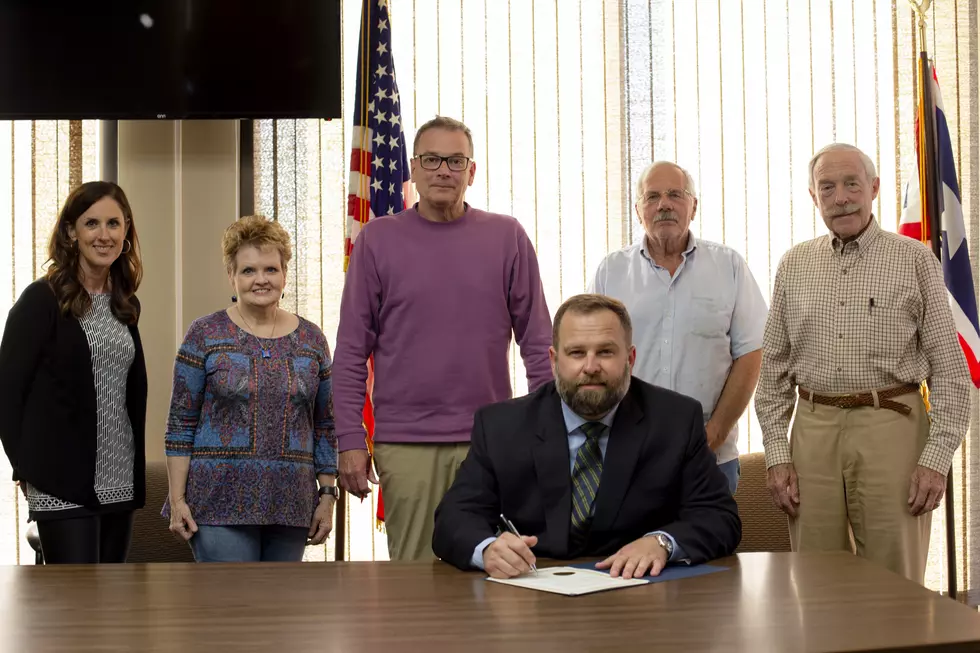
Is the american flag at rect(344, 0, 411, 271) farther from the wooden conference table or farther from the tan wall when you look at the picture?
the wooden conference table

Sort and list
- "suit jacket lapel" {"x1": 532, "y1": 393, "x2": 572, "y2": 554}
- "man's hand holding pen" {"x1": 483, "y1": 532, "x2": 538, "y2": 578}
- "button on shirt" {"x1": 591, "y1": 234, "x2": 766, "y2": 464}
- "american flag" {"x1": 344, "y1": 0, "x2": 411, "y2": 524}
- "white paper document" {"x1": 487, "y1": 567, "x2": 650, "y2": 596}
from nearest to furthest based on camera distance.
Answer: "white paper document" {"x1": 487, "y1": 567, "x2": 650, "y2": 596}, "man's hand holding pen" {"x1": 483, "y1": 532, "x2": 538, "y2": 578}, "suit jacket lapel" {"x1": 532, "y1": 393, "x2": 572, "y2": 554}, "button on shirt" {"x1": 591, "y1": 234, "x2": 766, "y2": 464}, "american flag" {"x1": 344, "y1": 0, "x2": 411, "y2": 524}

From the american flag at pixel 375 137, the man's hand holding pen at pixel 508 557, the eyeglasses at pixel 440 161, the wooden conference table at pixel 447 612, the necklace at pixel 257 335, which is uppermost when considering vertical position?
the american flag at pixel 375 137

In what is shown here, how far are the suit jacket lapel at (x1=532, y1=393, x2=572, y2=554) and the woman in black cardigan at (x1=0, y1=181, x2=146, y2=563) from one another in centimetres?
148

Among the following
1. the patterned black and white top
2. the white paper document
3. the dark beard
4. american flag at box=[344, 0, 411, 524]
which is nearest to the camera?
the white paper document

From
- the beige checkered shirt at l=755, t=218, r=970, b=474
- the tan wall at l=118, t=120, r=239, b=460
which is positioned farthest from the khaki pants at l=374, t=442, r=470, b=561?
the tan wall at l=118, t=120, r=239, b=460

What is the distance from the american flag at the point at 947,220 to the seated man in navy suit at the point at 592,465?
101 inches

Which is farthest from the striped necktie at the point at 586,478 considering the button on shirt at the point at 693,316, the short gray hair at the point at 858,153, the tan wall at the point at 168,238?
the tan wall at the point at 168,238

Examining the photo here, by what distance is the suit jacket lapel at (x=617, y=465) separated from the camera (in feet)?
7.96

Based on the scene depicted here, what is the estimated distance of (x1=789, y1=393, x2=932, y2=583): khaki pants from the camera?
3.13 metres

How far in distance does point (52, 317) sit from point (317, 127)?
6.84 feet

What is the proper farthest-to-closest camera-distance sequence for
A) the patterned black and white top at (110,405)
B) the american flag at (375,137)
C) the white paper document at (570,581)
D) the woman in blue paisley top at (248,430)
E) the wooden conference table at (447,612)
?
1. the american flag at (375,137)
2. the patterned black and white top at (110,405)
3. the woman in blue paisley top at (248,430)
4. the white paper document at (570,581)
5. the wooden conference table at (447,612)

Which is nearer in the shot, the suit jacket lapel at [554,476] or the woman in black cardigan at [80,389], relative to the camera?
the suit jacket lapel at [554,476]

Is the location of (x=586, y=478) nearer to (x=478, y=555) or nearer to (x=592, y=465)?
(x=592, y=465)

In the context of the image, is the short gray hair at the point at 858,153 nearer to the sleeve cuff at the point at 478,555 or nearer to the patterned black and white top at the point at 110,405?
the sleeve cuff at the point at 478,555
